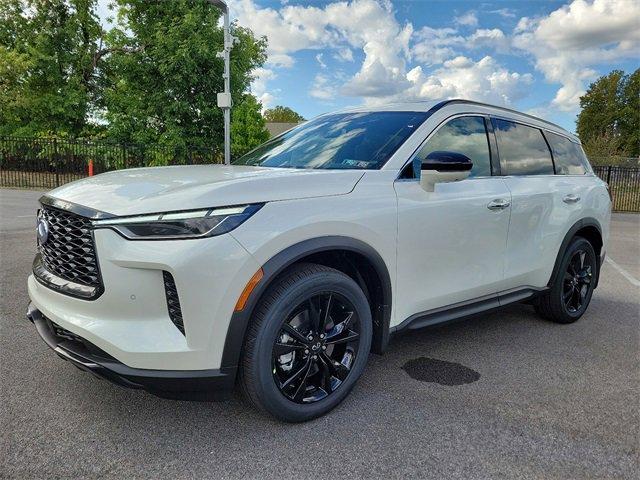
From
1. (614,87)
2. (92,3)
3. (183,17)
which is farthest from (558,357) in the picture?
(614,87)

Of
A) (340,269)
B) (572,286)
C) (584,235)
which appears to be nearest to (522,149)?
(584,235)

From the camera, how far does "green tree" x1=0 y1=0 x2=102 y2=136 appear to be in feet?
75.6

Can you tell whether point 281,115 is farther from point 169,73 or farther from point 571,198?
point 571,198

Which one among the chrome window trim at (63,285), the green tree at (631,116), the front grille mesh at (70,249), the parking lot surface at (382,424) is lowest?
the parking lot surface at (382,424)

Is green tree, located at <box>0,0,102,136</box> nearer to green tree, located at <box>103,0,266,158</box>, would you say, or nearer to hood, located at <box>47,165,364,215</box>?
green tree, located at <box>103,0,266,158</box>

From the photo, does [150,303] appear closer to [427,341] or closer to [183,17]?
[427,341]

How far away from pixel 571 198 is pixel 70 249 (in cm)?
387

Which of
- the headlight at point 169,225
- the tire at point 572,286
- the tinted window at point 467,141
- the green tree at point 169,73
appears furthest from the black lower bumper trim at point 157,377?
the green tree at point 169,73

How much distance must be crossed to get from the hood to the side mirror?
17.0 inches

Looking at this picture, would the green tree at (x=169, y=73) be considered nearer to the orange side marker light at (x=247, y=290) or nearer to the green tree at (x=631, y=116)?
the orange side marker light at (x=247, y=290)

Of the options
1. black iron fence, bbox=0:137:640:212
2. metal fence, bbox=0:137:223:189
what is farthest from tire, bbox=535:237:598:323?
metal fence, bbox=0:137:223:189

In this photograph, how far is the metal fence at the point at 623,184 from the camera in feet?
56.9

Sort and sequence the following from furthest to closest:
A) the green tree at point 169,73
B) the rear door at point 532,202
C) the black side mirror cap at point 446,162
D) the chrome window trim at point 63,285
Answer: the green tree at point 169,73 → the rear door at point 532,202 → the black side mirror cap at point 446,162 → the chrome window trim at point 63,285

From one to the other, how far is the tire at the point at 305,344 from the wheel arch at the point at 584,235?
2246 mm
